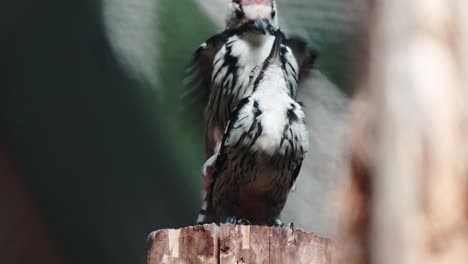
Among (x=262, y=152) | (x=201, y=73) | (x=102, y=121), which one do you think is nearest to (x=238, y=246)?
(x=262, y=152)

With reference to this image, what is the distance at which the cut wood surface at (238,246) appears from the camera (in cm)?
202

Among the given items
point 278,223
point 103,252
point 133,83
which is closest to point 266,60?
point 278,223

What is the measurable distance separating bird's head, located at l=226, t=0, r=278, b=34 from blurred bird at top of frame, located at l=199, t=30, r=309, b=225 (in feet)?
0.85

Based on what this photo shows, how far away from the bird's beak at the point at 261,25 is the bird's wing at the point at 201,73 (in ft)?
0.51

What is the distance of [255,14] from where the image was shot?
304cm

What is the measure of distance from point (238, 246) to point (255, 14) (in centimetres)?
120

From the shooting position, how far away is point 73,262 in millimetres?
3348

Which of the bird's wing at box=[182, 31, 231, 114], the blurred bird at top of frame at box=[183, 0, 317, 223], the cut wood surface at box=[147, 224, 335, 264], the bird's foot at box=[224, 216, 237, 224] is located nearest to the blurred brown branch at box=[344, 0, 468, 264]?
the cut wood surface at box=[147, 224, 335, 264]

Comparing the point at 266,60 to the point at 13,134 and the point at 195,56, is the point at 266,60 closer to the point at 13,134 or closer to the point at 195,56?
the point at 195,56

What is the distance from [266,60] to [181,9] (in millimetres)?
847

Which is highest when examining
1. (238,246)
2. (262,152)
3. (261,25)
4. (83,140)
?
(261,25)

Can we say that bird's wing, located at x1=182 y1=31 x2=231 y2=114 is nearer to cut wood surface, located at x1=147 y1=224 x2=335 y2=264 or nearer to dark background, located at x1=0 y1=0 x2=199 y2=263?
dark background, located at x1=0 y1=0 x2=199 y2=263

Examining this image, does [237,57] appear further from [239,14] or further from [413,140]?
[413,140]

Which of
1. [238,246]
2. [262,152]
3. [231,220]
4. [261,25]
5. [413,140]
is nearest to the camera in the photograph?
[413,140]
